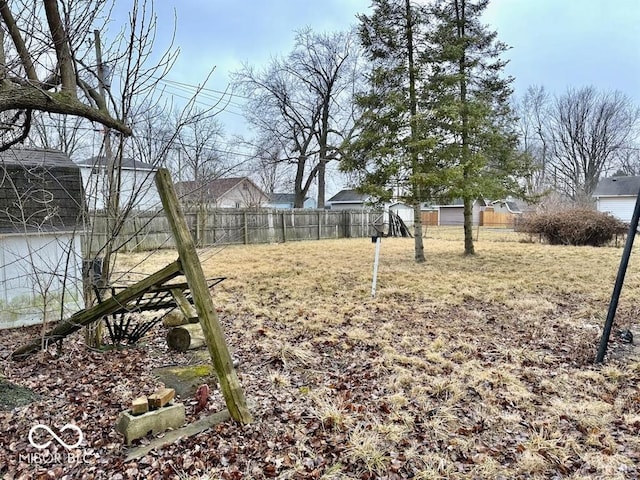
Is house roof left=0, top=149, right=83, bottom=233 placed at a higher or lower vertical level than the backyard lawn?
higher

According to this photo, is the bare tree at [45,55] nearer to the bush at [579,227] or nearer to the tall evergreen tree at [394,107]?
the tall evergreen tree at [394,107]

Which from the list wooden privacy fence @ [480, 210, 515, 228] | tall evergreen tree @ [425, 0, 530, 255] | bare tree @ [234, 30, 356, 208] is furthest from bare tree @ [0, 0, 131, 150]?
wooden privacy fence @ [480, 210, 515, 228]

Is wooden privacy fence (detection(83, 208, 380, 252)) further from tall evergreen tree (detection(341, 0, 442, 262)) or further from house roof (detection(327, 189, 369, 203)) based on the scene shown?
house roof (detection(327, 189, 369, 203))

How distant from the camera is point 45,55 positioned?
289 centimetres

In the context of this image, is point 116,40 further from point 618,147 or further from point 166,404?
point 618,147

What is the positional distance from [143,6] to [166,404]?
2767mm

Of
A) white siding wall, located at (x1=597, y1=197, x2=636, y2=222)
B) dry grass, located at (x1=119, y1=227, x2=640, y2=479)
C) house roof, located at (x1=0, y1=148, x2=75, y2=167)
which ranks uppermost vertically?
house roof, located at (x1=0, y1=148, x2=75, y2=167)

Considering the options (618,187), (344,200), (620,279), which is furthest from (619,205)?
(620,279)

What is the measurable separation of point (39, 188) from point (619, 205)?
30312 mm

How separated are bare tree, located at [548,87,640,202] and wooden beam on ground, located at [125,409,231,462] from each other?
33.7m

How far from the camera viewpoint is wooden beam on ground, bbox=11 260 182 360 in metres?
2.61

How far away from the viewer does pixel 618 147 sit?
31000mm

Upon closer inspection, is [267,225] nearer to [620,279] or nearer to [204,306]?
A: [620,279]

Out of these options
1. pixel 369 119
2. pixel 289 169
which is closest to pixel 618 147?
pixel 289 169
